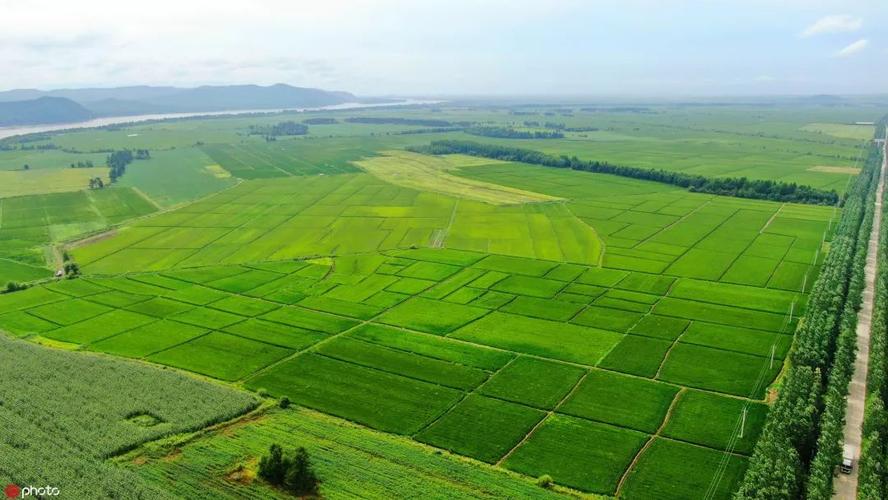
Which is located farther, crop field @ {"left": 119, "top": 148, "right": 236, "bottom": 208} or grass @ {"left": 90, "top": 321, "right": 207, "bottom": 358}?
crop field @ {"left": 119, "top": 148, "right": 236, "bottom": 208}

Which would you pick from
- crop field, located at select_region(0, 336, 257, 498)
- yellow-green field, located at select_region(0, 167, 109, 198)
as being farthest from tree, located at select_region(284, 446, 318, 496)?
yellow-green field, located at select_region(0, 167, 109, 198)

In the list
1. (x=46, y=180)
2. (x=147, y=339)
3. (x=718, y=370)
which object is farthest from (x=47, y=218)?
(x=718, y=370)

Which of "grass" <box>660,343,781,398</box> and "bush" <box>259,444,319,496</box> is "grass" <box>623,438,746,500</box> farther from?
"bush" <box>259,444,319,496</box>

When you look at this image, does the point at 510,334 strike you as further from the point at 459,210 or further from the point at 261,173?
the point at 261,173

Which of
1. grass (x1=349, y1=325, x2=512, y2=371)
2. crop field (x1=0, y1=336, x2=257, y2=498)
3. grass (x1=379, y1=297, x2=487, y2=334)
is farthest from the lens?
grass (x1=379, y1=297, x2=487, y2=334)

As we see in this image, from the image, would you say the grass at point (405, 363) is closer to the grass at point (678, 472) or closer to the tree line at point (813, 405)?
the grass at point (678, 472)
